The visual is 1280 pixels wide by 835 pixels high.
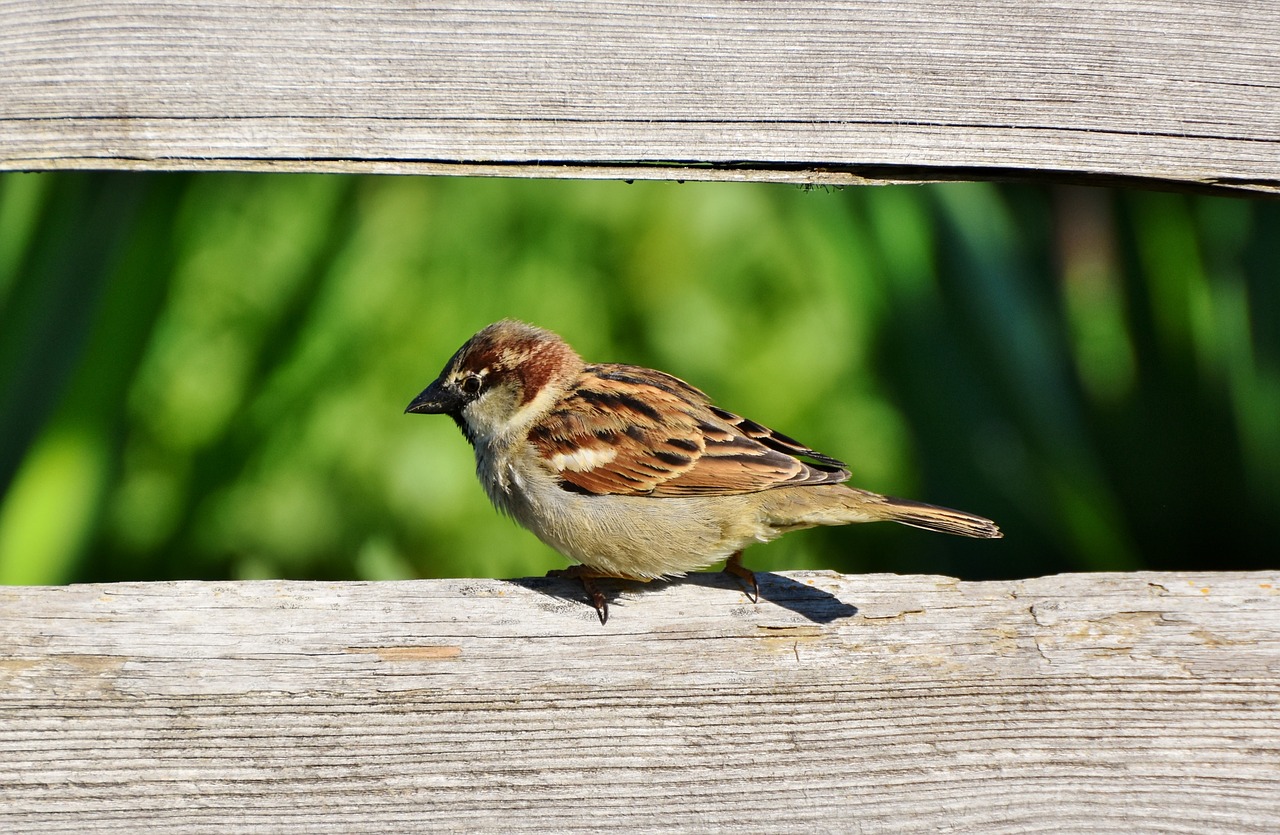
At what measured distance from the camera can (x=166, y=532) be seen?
2801 millimetres

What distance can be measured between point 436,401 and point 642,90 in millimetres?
1142

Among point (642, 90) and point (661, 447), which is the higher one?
point (642, 90)

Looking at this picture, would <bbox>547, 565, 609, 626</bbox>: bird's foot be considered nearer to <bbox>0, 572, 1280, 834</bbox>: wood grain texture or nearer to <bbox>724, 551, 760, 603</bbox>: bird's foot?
<bbox>0, 572, 1280, 834</bbox>: wood grain texture

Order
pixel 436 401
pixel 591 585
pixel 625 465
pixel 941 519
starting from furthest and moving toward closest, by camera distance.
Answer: pixel 436 401, pixel 625 465, pixel 941 519, pixel 591 585

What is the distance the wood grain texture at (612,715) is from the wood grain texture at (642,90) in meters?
0.66

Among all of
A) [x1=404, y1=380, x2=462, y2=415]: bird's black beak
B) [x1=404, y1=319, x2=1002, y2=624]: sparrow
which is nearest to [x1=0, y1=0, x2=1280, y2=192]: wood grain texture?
[x1=404, y1=319, x2=1002, y2=624]: sparrow

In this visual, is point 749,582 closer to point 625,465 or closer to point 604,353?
point 625,465

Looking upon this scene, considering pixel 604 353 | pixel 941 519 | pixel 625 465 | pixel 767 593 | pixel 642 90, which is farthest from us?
pixel 604 353

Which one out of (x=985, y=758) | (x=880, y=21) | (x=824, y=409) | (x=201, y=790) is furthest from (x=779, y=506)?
(x=201, y=790)

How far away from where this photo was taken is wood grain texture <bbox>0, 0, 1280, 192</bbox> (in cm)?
156

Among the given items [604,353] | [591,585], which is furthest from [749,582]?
[604,353]

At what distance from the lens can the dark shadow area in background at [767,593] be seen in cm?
177

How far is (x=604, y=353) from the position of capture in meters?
3.09

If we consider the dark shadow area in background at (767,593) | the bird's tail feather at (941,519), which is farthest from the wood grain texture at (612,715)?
the bird's tail feather at (941,519)
